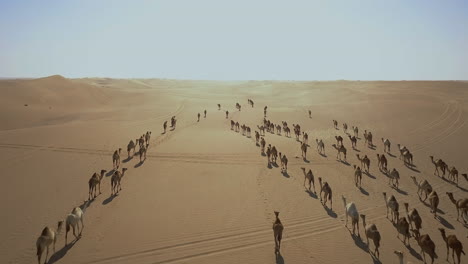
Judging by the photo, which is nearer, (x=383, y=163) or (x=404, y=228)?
(x=404, y=228)

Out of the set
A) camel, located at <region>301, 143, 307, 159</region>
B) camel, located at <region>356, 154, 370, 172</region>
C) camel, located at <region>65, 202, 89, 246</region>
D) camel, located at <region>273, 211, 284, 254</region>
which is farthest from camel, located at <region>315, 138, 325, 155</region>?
camel, located at <region>65, 202, 89, 246</region>

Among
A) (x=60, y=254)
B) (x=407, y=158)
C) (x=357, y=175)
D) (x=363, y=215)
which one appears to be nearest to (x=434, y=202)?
(x=357, y=175)

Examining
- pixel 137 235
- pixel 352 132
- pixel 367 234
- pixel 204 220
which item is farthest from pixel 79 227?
pixel 352 132

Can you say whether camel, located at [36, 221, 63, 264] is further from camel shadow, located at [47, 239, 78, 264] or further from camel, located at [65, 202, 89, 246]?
camel, located at [65, 202, 89, 246]

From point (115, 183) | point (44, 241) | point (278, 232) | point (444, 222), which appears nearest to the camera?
point (44, 241)

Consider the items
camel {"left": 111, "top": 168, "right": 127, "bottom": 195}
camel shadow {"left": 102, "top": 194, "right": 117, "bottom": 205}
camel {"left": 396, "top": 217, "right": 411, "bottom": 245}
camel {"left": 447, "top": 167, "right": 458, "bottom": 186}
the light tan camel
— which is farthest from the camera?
camel {"left": 447, "top": 167, "right": 458, "bottom": 186}

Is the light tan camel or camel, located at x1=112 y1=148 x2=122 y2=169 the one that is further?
camel, located at x1=112 y1=148 x2=122 y2=169

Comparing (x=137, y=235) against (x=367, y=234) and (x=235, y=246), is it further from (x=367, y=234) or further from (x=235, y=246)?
(x=367, y=234)

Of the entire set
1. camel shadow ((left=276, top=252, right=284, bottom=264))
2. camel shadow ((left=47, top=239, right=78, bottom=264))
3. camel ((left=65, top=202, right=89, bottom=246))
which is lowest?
camel shadow ((left=47, top=239, right=78, bottom=264))

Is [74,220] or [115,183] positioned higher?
[115,183]

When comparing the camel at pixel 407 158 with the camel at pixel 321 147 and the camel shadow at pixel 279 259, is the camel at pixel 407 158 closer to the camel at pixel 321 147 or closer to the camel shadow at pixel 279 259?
the camel at pixel 321 147

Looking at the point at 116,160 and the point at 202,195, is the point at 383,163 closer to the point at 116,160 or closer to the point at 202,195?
the point at 202,195
